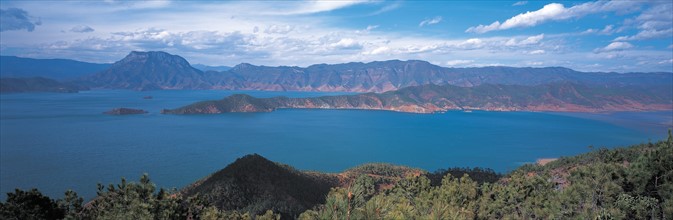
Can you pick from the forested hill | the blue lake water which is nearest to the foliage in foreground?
the forested hill

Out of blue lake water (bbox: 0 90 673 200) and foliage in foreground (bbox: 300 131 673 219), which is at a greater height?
foliage in foreground (bbox: 300 131 673 219)

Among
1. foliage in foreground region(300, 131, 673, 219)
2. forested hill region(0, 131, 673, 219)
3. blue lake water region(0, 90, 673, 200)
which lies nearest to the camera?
forested hill region(0, 131, 673, 219)

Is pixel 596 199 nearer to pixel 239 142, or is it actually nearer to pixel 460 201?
pixel 460 201

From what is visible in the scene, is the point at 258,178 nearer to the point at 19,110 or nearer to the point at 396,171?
the point at 396,171

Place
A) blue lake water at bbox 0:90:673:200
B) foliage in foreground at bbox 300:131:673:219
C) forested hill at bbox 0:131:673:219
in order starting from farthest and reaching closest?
blue lake water at bbox 0:90:673:200 → foliage in foreground at bbox 300:131:673:219 → forested hill at bbox 0:131:673:219

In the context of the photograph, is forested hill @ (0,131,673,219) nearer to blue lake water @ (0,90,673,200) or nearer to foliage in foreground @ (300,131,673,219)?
foliage in foreground @ (300,131,673,219)

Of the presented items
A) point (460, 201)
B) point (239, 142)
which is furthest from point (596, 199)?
point (239, 142)

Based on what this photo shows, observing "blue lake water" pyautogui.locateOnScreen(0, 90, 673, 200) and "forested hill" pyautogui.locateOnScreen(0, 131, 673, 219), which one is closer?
"forested hill" pyautogui.locateOnScreen(0, 131, 673, 219)

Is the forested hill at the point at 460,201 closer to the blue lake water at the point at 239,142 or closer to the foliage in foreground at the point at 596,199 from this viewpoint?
the foliage in foreground at the point at 596,199

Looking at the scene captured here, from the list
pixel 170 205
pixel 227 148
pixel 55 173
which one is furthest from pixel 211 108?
pixel 170 205
